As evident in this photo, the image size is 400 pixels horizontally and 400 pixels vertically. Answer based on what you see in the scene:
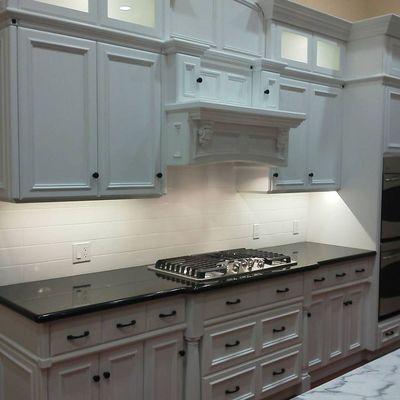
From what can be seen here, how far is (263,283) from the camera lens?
318 cm

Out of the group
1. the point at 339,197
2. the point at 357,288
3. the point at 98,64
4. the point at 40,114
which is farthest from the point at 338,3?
the point at 40,114

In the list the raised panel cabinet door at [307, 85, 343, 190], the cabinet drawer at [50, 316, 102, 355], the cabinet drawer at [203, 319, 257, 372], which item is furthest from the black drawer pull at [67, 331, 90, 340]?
the raised panel cabinet door at [307, 85, 343, 190]

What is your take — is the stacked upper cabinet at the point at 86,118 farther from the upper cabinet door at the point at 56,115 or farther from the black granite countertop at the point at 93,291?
the black granite countertop at the point at 93,291

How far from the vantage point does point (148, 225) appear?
3.39 m

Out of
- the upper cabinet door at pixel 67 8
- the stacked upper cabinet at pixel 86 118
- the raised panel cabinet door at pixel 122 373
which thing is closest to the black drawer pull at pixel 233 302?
the raised panel cabinet door at pixel 122 373

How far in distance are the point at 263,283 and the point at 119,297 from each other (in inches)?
39.6

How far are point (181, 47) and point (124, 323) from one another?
1559 millimetres

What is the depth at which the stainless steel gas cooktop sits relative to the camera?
299 centimetres

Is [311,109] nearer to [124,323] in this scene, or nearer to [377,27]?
[377,27]

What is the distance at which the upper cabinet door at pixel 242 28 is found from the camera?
132 inches

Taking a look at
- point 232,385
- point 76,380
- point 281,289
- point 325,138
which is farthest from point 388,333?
point 76,380

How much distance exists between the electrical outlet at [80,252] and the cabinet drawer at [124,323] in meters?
0.63

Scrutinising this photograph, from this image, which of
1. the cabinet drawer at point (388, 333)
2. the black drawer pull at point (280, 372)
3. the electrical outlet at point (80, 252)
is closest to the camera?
the electrical outlet at point (80, 252)

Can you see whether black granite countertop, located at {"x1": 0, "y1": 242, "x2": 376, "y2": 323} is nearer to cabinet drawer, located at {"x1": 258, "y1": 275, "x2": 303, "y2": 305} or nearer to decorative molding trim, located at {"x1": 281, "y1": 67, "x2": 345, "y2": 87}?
cabinet drawer, located at {"x1": 258, "y1": 275, "x2": 303, "y2": 305}
